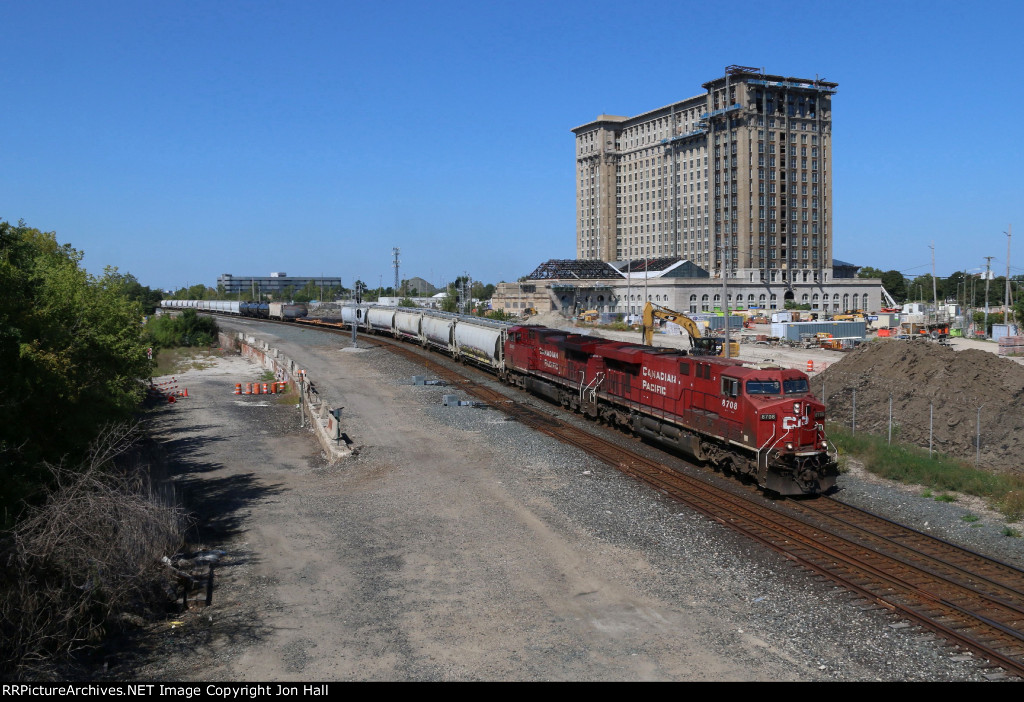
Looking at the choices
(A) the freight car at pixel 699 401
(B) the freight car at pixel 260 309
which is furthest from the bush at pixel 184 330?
(A) the freight car at pixel 699 401

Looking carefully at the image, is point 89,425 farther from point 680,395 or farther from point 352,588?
point 680,395

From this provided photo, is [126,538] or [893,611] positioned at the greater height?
[126,538]

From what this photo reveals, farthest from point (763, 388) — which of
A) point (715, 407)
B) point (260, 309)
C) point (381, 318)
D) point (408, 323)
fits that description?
point (260, 309)

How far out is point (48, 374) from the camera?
17.0 meters

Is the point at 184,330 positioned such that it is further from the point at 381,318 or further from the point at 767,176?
the point at 767,176

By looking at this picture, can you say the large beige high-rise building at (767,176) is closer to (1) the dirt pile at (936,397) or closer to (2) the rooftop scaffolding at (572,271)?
(2) the rooftop scaffolding at (572,271)

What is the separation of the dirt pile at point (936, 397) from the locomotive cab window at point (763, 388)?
5.81m

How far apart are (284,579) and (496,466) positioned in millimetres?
9932

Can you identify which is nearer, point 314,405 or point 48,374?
point 48,374

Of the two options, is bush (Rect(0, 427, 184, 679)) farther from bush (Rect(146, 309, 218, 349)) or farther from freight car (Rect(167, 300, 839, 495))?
bush (Rect(146, 309, 218, 349))

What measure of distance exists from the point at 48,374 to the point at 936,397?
2867cm

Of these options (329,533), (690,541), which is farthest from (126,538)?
(690,541)

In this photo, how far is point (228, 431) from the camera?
103 feet

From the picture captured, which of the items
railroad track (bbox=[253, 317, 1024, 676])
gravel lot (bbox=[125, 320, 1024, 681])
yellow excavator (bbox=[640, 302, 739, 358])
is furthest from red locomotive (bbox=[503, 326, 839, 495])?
yellow excavator (bbox=[640, 302, 739, 358])
